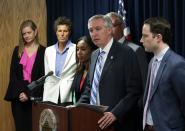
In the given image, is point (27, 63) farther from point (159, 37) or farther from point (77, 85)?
point (159, 37)

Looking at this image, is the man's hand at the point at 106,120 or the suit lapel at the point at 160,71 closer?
the suit lapel at the point at 160,71

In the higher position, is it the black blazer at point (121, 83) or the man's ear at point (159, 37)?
the man's ear at point (159, 37)

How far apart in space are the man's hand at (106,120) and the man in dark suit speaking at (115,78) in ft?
0.07

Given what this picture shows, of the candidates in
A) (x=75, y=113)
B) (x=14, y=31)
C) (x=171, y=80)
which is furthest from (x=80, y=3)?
(x=171, y=80)

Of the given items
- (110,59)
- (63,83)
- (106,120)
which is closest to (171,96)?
(106,120)

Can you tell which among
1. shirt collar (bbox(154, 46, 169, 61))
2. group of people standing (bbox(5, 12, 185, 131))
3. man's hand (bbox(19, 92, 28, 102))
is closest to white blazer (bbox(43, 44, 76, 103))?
group of people standing (bbox(5, 12, 185, 131))

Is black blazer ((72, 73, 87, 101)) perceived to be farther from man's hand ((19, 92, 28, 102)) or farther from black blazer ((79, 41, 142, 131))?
black blazer ((79, 41, 142, 131))

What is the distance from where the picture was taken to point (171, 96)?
309cm

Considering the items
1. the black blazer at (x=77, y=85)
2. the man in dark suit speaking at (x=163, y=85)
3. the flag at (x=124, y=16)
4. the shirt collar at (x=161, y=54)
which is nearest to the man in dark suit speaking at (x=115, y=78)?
the man in dark suit speaking at (x=163, y=85)

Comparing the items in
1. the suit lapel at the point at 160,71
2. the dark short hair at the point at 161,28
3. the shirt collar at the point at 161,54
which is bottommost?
the suit lapel at the point at 160,71

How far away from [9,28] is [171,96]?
3697mm

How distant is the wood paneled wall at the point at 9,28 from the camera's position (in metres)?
6.21

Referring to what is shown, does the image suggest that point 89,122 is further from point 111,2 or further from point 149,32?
point 111,2

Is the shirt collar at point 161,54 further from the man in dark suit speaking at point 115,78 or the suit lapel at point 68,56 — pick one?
the suit lapel at point 68,56
